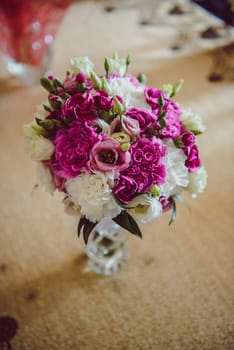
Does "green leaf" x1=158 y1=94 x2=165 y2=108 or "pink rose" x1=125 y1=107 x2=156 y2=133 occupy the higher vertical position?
"green leaf" x1=158 y1=94 x2=165 y2=108

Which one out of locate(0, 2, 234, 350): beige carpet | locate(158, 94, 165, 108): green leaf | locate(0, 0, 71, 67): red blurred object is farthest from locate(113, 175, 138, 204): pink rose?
locate(0, 0, 71, 67): red blurred object

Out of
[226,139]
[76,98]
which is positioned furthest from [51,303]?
[226,139]

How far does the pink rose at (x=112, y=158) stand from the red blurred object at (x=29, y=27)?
111 centimetres

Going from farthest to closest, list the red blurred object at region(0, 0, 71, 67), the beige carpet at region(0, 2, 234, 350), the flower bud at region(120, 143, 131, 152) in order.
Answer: the red blurred object at region(0, 0, 71, 67), the beige carpet at region(0, 2, 234, 350), the flower bud at region(120, 143, 131, 152)

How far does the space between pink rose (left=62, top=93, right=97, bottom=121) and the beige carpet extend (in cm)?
45

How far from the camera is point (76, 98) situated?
94 cm

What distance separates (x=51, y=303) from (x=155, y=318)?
1.12 ft

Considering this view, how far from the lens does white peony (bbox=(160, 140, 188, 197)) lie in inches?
37.2

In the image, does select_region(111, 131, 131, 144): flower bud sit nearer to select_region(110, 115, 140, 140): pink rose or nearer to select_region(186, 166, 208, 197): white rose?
select_region(110, 115, 140, 140): pink rose

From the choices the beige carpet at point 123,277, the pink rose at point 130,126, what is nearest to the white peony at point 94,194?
the pink rose at point 130,126

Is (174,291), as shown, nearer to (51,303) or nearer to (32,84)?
(51,303)

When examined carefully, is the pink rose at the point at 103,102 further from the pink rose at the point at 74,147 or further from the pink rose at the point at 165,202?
the pink rose at the point at 165,202

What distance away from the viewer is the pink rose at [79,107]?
3.04 feet

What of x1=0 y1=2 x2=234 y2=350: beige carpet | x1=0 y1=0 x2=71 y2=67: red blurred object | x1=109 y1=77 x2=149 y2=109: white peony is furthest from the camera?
x1=0 y1=0 x2=71 y2=67: red blurred object
